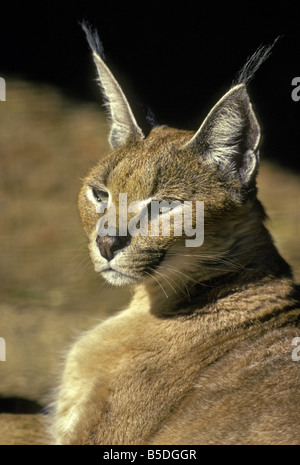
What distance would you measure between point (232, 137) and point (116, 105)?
74 cm

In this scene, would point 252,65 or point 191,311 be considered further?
point 191,311

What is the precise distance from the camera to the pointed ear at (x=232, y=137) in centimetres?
302

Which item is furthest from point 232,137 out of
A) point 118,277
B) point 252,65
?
point 118,277

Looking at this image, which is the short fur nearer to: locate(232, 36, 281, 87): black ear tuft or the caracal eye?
the caracal eye

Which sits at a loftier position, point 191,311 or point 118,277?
point 118,277

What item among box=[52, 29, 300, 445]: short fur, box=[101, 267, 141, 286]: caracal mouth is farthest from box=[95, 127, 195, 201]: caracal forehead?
box=[101, 267, 141, 286]: caracal mouth

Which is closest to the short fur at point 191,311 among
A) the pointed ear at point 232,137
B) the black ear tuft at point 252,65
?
the pointed ear at point 232,137

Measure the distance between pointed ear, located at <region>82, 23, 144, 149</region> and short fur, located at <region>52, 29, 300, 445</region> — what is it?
1 centimetres

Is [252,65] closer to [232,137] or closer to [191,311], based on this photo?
[232,137]

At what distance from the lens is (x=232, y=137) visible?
3.12 metres

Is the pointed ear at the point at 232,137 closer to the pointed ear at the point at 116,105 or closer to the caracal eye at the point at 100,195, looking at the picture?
the pointed ear at the point at 116,105

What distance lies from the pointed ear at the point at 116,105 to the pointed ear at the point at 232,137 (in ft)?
1.35

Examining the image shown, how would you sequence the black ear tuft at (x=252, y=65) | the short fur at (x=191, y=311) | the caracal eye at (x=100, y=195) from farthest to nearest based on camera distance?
1. the caracal eye at (x=100, y=195)
2. the black ear tuft at (x=252, y=65)
3. the short fur at (x=191, y=311)

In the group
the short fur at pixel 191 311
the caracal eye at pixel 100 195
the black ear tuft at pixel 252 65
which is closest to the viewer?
the short fur at pixel 191 311
